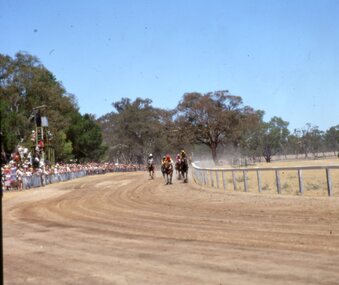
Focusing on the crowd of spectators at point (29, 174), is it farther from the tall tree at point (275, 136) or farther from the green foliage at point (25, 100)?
the tall tree at point (275, 136)

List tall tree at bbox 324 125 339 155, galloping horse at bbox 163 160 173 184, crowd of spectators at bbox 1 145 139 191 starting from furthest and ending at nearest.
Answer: tall tree at bbox 324 125 339 155, crowd of spectators at bbox 1 145 139 191, galloping horse at bbox 163 160 173 184

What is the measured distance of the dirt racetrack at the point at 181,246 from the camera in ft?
20.6

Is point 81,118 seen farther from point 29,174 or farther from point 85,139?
point 29,174

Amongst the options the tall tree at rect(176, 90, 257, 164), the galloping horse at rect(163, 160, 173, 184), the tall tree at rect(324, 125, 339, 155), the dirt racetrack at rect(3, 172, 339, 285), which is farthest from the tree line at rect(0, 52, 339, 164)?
the tall tree at rect(324, 125, 339, 155)

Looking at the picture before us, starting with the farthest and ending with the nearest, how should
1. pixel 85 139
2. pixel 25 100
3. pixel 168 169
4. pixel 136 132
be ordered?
1. pixel 136 132
2. pixel 85 139
3. pixel 25 100
4. pixel 168 169

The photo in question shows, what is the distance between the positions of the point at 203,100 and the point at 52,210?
5438 cm

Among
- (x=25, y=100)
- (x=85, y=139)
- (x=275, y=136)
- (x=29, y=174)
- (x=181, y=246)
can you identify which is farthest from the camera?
(x=275, y=136)

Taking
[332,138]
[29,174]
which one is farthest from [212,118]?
[332,138]

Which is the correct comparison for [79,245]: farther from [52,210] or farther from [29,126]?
[29,126]

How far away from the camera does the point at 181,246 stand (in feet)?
27.8

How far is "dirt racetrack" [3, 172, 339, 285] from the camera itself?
6.27 metres

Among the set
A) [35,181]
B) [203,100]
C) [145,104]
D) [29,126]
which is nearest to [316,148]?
[145,104]

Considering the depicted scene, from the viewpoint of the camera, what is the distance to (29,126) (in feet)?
212

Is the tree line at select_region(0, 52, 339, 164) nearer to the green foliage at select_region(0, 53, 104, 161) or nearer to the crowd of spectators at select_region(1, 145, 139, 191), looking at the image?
the green foliage at select_region(0, 53, 104, 161)
